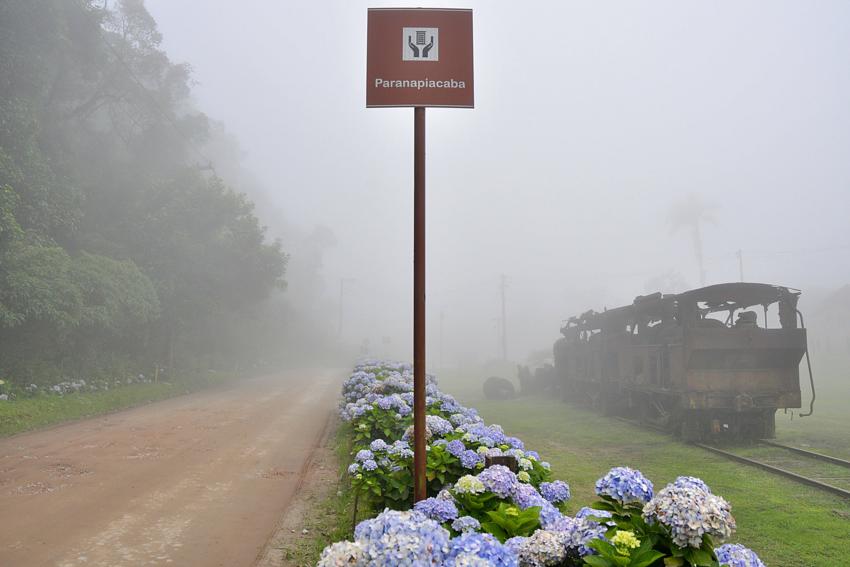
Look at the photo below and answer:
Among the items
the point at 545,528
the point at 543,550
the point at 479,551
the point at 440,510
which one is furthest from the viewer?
the point at 440,510

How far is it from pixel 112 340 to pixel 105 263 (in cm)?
428

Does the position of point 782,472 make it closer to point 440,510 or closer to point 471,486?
point 471,486

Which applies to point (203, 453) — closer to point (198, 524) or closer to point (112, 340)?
point (198, 524)

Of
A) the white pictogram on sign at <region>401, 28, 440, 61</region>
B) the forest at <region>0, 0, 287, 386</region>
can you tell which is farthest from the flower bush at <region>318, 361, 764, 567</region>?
the forest at <region>0, 0, 287, 386</region>

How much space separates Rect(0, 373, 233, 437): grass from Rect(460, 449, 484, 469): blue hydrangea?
36.8 feet

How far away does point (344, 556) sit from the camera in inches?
78.0

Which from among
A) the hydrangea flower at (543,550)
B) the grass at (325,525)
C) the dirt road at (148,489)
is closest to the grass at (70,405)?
the dirt road at (148,489)

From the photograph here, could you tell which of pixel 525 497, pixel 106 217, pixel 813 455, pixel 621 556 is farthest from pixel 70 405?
pixel 813 455

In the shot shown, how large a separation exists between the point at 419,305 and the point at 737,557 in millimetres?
2363

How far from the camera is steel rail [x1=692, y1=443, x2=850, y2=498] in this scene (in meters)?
8.36

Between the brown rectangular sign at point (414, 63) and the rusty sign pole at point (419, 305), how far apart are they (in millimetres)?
170

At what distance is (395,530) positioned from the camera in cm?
199

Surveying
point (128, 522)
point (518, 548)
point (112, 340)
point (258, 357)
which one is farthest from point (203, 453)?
point (258, 357)

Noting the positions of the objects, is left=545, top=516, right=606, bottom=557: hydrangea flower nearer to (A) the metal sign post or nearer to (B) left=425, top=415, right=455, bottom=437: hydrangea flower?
(A) the metal sign post
